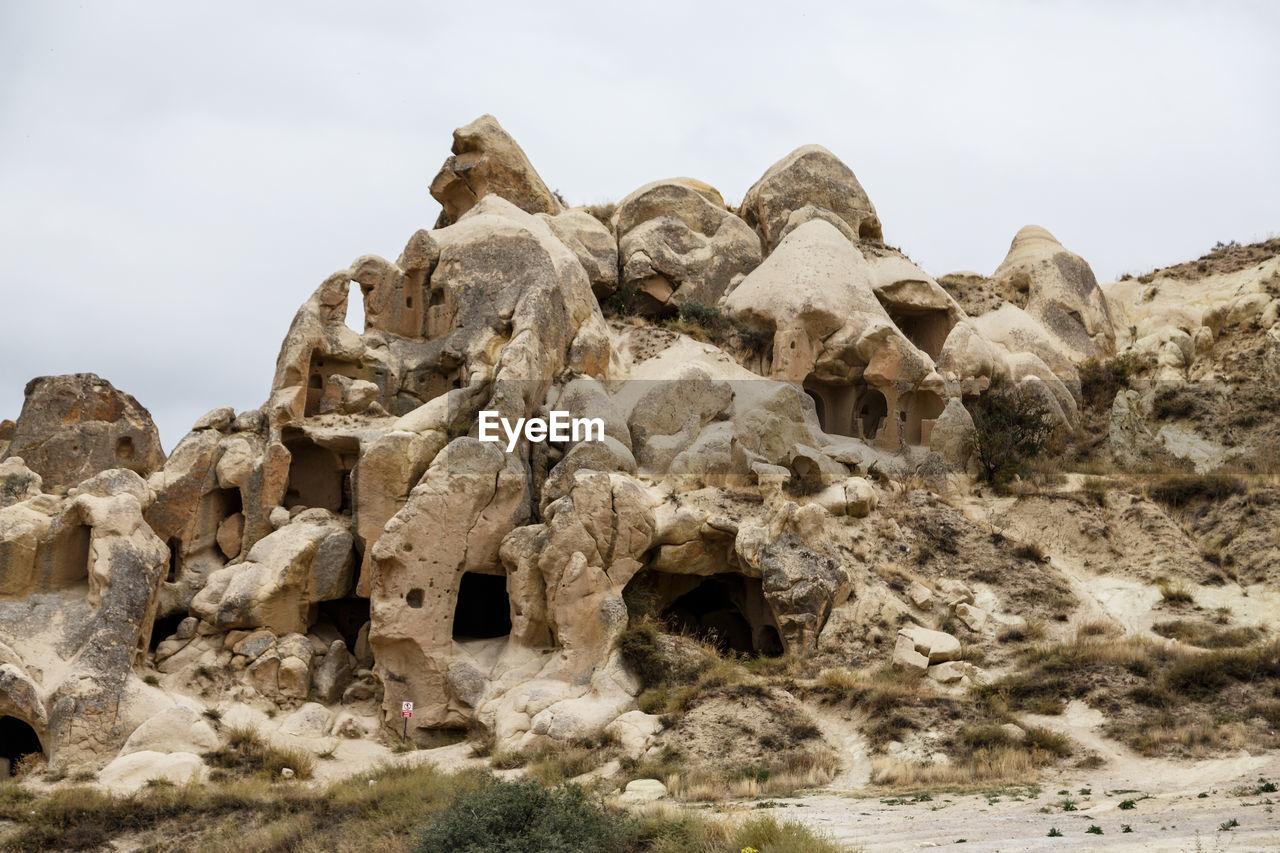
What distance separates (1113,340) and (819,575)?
20787 millimetres

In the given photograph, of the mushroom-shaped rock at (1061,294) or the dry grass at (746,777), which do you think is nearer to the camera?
the dry grass at (746,777)

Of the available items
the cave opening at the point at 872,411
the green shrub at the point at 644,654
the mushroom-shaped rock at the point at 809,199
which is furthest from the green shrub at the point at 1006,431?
the green shrub at the point at 644,654

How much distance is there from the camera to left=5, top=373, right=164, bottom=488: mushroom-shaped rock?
27.1m

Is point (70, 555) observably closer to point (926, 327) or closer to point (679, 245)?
point (679, 245)

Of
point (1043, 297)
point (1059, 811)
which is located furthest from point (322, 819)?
point (1043, 297)

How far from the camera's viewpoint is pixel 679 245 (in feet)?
119

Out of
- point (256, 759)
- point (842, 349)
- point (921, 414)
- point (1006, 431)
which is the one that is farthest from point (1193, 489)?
point (256, 759)

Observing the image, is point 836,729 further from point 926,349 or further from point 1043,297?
point 1043,297

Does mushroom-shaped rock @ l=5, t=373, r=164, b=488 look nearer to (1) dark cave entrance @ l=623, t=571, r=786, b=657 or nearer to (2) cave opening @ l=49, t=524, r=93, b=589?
(2) cave opening @ l=49, t=524, r=93, b=589

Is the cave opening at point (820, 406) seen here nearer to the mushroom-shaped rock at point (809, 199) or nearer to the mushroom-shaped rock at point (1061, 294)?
the mushroom-shaped rock at point (809, 199)

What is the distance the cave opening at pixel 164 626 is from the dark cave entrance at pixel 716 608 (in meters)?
9.57

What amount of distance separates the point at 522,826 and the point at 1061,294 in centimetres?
3125

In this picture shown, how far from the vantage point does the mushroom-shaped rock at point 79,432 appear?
1065 inches

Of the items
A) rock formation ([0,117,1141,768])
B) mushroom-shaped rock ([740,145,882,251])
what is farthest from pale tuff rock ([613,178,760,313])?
mushroom-shaped rock ([740,145,882,251])
